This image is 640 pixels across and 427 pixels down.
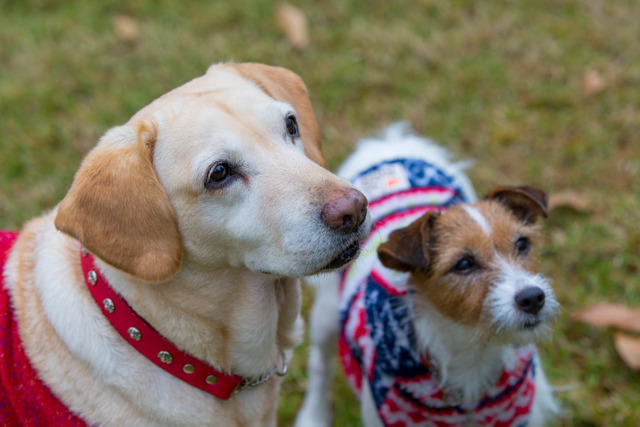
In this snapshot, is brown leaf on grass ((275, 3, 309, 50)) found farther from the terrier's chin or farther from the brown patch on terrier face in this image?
the terrier's chin

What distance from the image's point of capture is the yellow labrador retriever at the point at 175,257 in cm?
202

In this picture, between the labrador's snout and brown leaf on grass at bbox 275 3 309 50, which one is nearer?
the labrador's snout

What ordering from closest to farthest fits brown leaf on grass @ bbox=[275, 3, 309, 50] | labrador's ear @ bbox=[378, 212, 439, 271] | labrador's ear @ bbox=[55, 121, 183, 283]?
labrador's ear @ bbox=[55, 121, 183, 283] → labrador's ear @ bbox=[378, 212, 439, 271] → brown leaf on grass @ bbox=[275, 3, 309, 50]

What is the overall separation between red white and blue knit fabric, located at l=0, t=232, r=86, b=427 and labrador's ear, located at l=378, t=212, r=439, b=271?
1.34 m

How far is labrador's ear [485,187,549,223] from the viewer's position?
294 cm

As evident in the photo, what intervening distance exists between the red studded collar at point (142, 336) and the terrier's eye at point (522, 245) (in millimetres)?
1468

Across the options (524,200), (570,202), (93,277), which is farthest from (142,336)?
(570,202)

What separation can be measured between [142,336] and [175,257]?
1.10 ft

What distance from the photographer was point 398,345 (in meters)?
2.88

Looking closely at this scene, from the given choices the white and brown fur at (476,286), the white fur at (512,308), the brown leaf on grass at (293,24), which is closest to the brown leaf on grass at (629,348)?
Result: the white and brown fur at (476,286)

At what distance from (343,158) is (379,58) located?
51.2 inches

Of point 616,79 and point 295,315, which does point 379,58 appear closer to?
point 616,79

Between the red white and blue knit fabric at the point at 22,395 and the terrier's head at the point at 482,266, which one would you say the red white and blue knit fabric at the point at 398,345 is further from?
the red white and blue knit fabric at the point at 22,395

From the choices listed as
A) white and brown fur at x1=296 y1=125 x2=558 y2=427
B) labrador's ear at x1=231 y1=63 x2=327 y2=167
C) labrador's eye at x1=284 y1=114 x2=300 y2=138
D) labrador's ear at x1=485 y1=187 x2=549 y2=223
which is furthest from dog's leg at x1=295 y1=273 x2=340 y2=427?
labrador's eye at x1=284 y1=114 x2=300 y2=138
